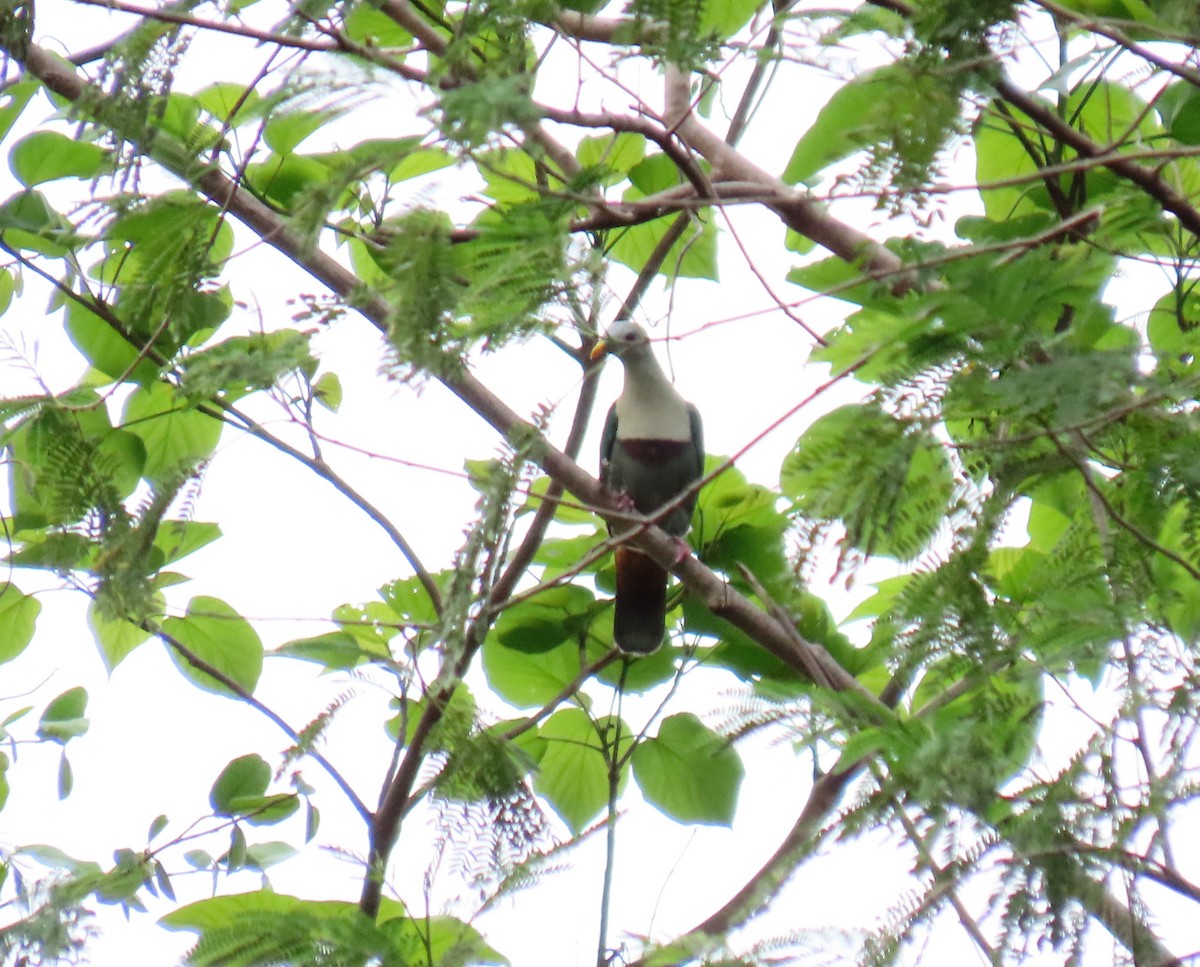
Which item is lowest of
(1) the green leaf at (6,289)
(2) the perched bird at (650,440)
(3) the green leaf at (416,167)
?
(3) the green leaf at (416,167)

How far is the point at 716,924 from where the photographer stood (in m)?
2.08

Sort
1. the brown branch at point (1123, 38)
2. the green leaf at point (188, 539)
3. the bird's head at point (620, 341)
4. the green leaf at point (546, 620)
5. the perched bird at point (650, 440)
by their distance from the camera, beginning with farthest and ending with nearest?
the perched bird at point (650, 440) < the green leaf at point (546, 620) < the green leaf at point (188, 539) < the bird's head at point (620, 341) < the brown branch at point (1123, 38)

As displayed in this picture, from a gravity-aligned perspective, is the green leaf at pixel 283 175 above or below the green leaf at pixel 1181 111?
above

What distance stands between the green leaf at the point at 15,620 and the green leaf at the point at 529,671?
0.92m

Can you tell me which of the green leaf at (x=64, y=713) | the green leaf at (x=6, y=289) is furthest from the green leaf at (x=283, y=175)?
the green leaf at (x=64, y=713)

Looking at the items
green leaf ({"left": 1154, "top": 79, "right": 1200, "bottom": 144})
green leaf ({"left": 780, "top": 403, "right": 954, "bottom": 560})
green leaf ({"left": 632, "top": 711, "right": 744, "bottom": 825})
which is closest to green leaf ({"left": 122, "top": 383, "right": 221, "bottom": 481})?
green leaf ({"left": 632, "top": 711, "right": 744, "bottom": 825})

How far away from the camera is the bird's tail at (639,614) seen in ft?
8.63

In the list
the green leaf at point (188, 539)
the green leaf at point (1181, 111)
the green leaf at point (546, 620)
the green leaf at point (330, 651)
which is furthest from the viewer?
the green leaf at point (546, 620)

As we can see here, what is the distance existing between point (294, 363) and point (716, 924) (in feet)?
3.83

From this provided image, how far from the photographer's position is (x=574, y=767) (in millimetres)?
2801

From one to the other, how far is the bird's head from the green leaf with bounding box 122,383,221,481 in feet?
2.56

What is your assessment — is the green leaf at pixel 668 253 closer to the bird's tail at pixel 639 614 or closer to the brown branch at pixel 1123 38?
the bird's tail at pixel 639 614

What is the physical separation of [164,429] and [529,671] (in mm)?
894

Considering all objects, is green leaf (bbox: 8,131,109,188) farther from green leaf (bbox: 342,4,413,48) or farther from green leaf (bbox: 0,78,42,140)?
green leaf (bbox: 342,4,413,48)
